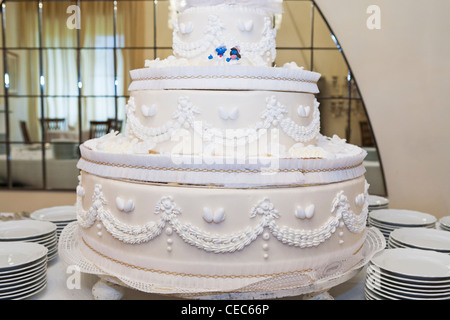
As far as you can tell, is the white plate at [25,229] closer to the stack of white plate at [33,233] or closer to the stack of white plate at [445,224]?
the stack of white plate at [33,233]

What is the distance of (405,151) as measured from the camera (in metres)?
6.75

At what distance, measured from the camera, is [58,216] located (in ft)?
12.3

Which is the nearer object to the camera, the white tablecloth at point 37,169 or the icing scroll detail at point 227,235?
the icing scroll detail at point 227,235

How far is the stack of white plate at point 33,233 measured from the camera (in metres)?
3.01

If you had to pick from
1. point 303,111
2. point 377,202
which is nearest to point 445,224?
point 377,202

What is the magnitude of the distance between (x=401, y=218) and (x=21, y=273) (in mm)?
2895

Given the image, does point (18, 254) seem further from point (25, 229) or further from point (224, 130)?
point (224, 130)

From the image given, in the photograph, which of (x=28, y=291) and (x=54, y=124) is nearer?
(x=28, y=291)

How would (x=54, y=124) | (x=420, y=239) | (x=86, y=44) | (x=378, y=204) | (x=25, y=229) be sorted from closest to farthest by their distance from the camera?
(x=420, y=239), (x=25, y=229), (x=378, y=204), (x=54, y=124), (x=86, y=44)

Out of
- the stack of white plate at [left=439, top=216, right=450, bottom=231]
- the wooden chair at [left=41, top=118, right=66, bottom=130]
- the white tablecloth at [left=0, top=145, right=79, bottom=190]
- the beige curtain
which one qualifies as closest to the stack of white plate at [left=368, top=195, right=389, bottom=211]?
the stack of white plate at [left=439, top=216, right=450, bottom=231]

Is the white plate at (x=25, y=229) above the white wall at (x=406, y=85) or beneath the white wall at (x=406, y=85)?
beneath

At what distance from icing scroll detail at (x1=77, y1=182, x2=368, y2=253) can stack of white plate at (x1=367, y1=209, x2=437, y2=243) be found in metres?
1.28

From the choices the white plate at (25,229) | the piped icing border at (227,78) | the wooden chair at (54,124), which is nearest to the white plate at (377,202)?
the piped icing border at (227,78)

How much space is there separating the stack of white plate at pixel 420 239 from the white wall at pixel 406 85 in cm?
377
